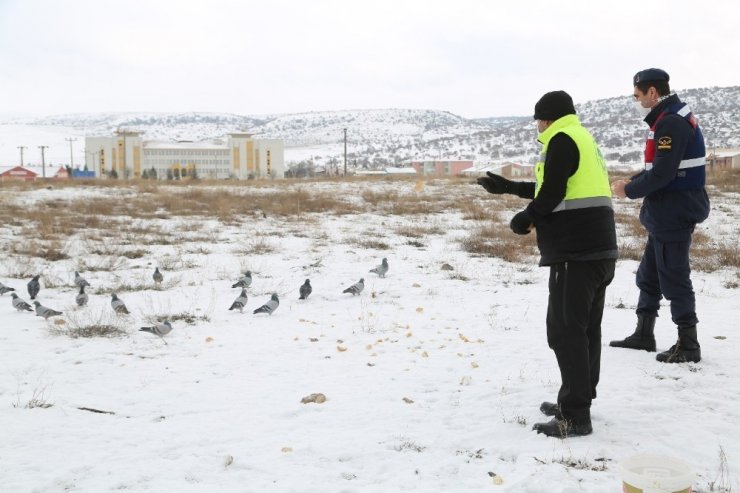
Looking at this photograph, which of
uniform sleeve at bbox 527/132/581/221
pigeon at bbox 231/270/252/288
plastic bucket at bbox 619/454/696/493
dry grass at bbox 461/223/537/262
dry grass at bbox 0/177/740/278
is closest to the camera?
plastic bucket at bbox 619/454/696/493

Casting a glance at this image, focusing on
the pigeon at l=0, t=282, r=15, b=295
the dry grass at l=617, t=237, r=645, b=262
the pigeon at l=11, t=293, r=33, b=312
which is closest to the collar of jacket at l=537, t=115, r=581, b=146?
the pigeon at l=11, t=293, r=33, b=312

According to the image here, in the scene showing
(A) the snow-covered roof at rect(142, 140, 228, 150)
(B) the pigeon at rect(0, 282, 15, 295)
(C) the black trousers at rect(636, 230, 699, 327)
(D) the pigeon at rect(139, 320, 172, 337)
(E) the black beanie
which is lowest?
(D) the pigeon at rect(139, 320, 172, 337)

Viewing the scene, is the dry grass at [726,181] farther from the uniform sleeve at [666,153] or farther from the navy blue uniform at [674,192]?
the uniform sleeve at [666,153]

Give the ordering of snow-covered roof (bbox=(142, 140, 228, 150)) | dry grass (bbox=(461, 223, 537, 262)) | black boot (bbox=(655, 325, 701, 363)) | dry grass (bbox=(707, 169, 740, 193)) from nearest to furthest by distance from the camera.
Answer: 1. black boot (bbox=(655, 325, 701, 363))
2. dry grass (bbox=(461, 223, 537, 262))
3. dry grass (bbox=(707, 169, 740, 193))
4. snow-covered roof (bbox=(142, 140, 228, 150))

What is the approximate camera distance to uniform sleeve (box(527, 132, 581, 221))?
3.51 meters

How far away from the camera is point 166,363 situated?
543cm

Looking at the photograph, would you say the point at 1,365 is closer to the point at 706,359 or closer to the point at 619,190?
the point at 619,190

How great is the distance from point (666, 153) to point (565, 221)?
1.61 metres

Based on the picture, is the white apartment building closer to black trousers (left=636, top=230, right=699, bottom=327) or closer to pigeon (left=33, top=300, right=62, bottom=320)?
pigeon (left=33, top=300, right=62, bottom=320)

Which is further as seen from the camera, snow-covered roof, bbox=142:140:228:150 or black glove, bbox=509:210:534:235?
snow-covered roof, bbox=142:140:228:150

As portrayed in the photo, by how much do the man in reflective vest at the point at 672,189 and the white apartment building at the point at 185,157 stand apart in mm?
116057

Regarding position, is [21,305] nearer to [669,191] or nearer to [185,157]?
[669,191]

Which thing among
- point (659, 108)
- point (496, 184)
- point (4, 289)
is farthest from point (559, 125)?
point (4, 289)

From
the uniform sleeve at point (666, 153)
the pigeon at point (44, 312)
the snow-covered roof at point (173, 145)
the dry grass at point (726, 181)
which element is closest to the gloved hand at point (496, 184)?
the uniform sleeve at point (666, 153)
